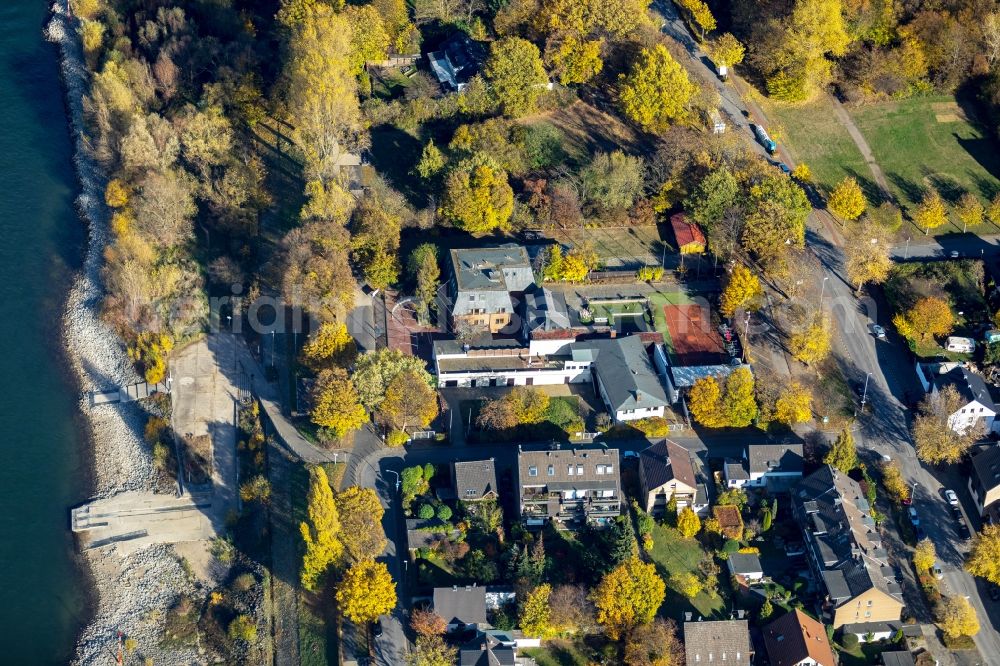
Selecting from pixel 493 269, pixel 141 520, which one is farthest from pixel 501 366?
pixel 141 520

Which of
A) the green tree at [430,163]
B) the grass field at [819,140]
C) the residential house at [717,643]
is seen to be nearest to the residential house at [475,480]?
the residential house at [717,643]

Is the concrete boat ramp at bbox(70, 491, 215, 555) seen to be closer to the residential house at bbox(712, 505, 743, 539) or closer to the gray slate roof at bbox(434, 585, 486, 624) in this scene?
the gray slate roof at bbox(434, 585, 486, 624)

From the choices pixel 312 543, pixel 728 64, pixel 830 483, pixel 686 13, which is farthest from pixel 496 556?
pixel 686 13

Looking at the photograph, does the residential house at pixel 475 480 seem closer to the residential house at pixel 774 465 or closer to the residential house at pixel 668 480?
the residential house at pixel 668 480

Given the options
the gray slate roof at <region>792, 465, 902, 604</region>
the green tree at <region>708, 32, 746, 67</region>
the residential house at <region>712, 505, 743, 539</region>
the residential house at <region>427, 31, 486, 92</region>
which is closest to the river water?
the residential house at <region>427, 31, 486, 92</region>

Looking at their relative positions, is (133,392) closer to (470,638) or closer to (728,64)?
(470,638)

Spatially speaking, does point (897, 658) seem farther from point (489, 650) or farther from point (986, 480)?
point (489, 650)
